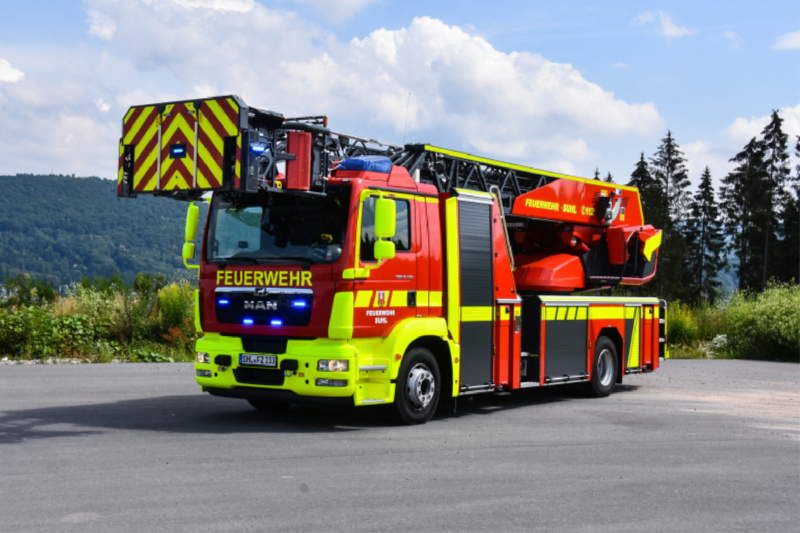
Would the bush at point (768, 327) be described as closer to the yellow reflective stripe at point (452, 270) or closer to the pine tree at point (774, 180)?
the yellow reflective stripe at point (452, 270)

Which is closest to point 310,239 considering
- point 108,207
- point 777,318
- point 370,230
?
point 370,230

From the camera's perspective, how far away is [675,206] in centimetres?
6150

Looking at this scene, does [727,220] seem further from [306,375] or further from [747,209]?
[306,375]

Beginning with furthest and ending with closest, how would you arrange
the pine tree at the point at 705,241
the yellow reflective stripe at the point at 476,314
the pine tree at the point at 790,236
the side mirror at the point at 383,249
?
1. the pine tree at the point at 705,241
2. the pine tree at the point at 790,236
3. the yellow reflective stripe at the point at 476,314
4. the side mirror at the point at 383,249

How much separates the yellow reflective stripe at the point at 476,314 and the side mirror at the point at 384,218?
189 cm

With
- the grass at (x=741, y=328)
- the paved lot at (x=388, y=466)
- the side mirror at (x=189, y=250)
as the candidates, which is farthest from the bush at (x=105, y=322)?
the grass at (x=741, y=328)

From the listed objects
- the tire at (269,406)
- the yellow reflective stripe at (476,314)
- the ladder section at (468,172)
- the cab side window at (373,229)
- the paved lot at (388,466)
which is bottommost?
the paved lot at (388,466)

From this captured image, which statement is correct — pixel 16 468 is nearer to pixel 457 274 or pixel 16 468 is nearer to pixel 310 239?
pixel 310 239

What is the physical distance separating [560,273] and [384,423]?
4.57 meters

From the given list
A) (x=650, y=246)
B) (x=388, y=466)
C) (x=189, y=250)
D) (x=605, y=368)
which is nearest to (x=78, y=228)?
(x=650, y=246)

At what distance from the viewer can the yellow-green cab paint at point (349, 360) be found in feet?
28.6

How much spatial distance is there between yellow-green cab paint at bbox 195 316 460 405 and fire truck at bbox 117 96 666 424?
0.02m

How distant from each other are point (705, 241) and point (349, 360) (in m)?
58.9

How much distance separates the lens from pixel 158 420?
9617 mm
